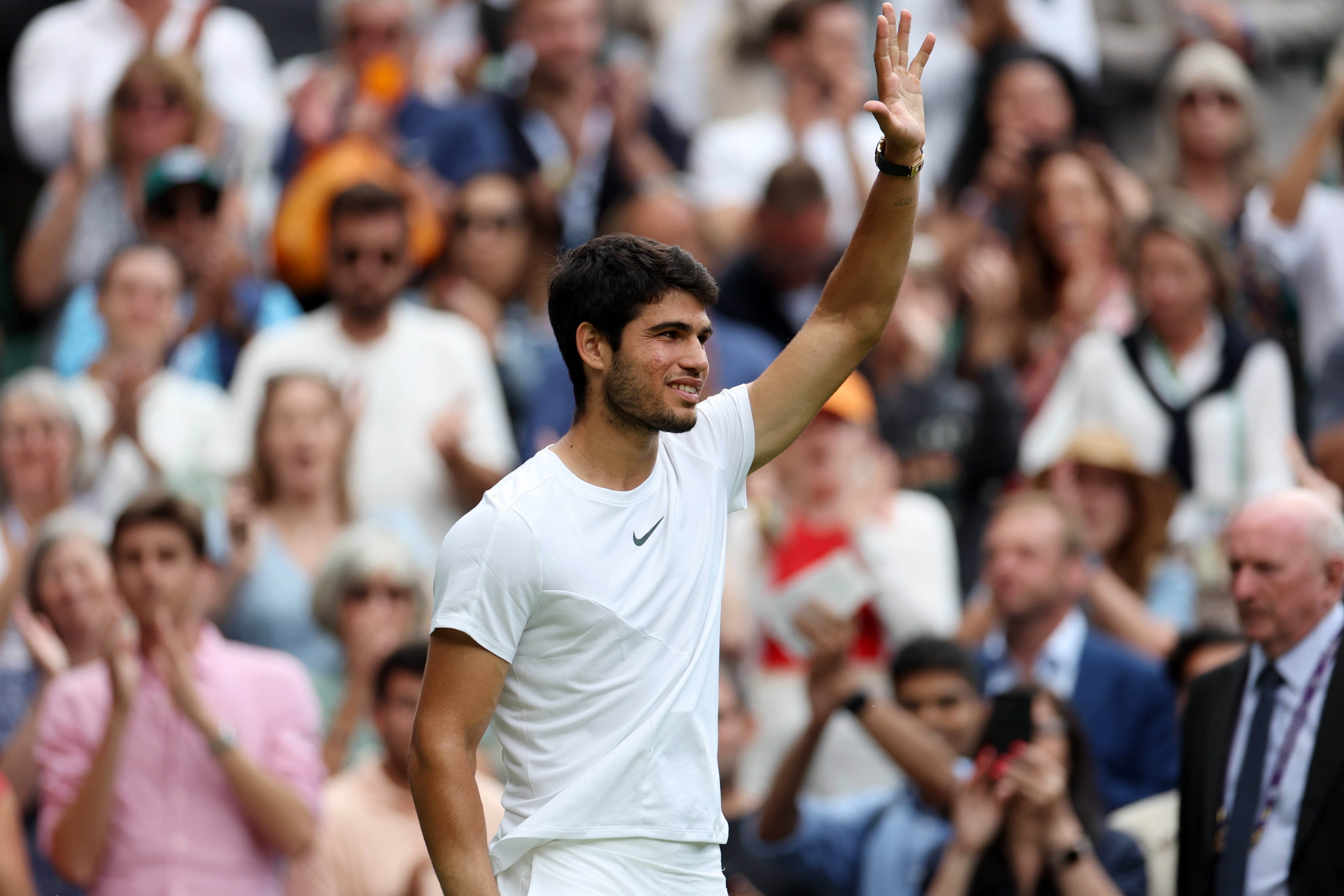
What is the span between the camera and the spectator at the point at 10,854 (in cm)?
548

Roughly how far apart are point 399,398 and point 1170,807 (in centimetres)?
376

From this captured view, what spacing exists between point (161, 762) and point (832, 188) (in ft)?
18.4

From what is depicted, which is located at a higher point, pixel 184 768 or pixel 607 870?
pixel 607 870

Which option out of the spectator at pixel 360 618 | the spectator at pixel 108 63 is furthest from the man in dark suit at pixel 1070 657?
the spectator at pixel 108 63

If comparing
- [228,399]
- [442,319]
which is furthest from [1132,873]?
[228,399]

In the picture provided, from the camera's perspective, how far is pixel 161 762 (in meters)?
6.41

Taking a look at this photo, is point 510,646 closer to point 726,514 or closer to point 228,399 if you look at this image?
point 726,514

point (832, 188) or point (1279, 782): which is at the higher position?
point (832, 188)

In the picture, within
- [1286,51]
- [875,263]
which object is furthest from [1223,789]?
[1286,51]

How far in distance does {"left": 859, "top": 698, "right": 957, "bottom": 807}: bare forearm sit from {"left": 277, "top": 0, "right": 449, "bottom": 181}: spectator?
5.09m

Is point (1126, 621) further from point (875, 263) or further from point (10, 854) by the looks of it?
point (10, 854)

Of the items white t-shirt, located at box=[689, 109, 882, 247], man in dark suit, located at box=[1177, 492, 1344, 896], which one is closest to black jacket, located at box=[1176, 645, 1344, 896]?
man in dark suit, located at box=[1177, 492, 1344, 896]

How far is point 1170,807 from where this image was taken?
6.55 m

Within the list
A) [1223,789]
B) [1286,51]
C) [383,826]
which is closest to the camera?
[1223,789]
